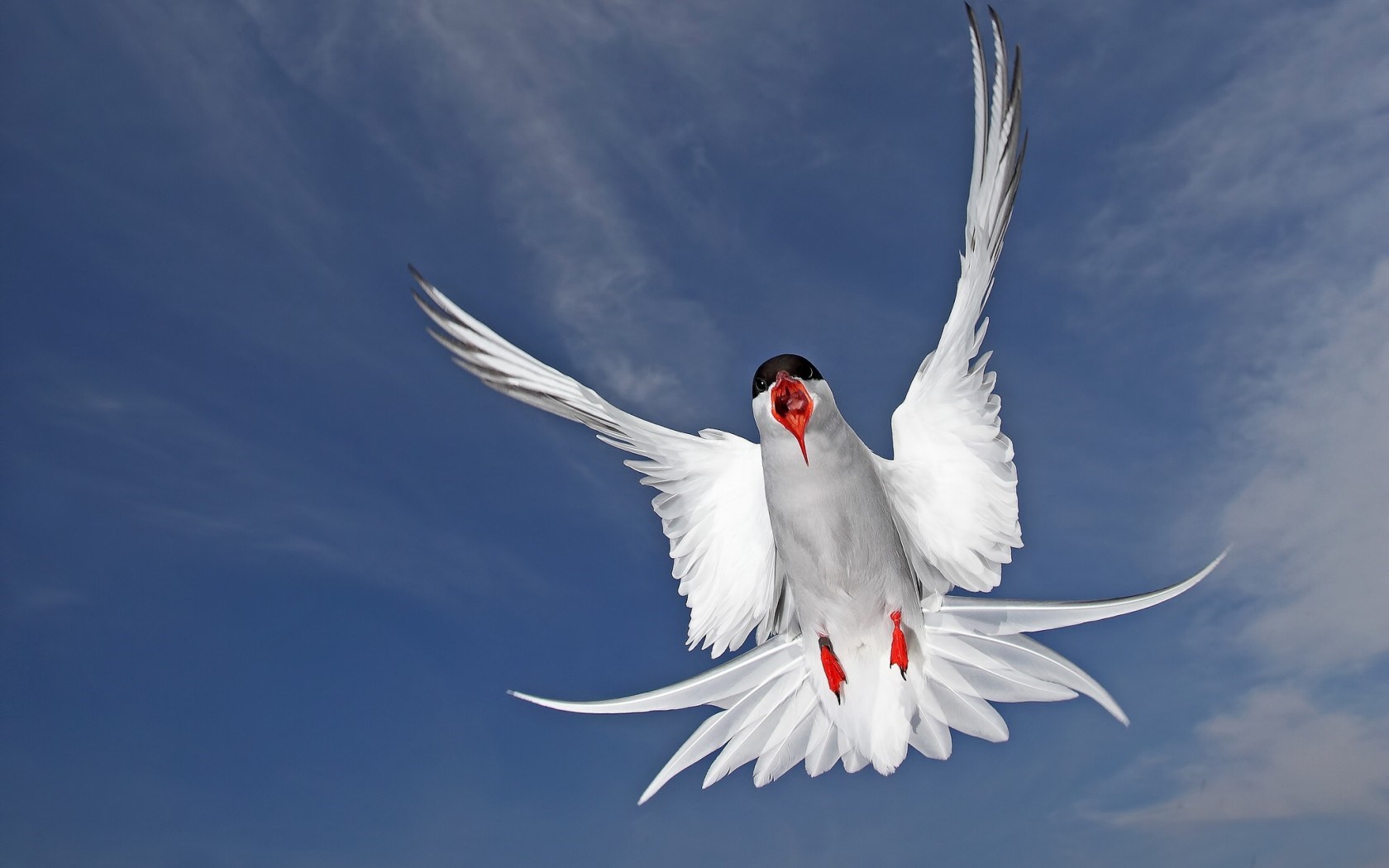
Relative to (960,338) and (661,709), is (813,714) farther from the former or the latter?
(960,338)

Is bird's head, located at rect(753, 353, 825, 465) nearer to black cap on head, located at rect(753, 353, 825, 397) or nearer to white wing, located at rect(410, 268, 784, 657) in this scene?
black cap on head, located at rect(753, 353, 825, 397)

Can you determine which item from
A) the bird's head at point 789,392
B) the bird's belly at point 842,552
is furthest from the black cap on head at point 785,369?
the bird's belly at point 842,552

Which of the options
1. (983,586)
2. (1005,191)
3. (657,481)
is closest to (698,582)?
(657,481)

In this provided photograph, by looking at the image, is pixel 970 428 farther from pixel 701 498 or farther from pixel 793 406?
pixel 701 498

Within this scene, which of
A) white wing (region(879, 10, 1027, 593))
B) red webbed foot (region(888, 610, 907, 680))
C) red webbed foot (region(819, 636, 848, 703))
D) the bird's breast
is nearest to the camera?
white wing (region(879, 10, 1027, 593))

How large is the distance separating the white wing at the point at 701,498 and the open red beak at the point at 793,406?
30.2 inches

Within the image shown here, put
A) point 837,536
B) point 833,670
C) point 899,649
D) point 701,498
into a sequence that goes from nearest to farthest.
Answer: point 837,536 → point 899,649 → point 833,670 → point 701,498

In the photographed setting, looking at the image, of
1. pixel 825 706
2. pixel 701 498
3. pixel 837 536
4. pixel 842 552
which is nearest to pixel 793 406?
pixel 837 536

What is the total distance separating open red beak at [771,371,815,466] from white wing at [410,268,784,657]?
77 cm

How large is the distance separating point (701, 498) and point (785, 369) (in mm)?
1198

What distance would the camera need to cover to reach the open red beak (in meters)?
4.65

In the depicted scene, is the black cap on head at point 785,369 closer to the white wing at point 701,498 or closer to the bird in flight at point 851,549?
the bird in flight at point 851,549

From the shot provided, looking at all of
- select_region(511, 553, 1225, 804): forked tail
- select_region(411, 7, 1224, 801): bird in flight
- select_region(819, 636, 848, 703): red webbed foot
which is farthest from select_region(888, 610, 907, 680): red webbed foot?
select_region(819, 636, 848, 703): red webbed foot

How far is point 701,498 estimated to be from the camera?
5.67 metres
